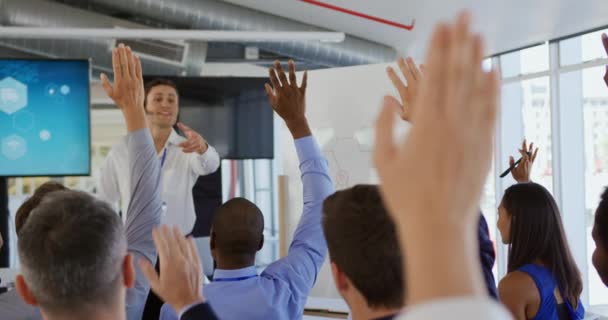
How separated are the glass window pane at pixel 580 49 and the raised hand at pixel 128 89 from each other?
6.02m

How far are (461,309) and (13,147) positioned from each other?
18.3ft

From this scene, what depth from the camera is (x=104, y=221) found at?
118cm

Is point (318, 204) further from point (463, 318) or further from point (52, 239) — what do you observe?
point (463, 318)

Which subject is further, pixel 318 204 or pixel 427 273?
pixel 318 204

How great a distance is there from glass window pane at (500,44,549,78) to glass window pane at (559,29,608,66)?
0.21 m

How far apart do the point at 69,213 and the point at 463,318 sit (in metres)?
0.90

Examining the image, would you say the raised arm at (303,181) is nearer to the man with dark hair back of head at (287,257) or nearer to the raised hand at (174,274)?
the man with dark hair back of head at (287,257)

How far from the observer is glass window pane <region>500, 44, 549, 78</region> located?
7359mm

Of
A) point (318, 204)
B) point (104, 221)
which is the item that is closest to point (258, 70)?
point (318, 204)

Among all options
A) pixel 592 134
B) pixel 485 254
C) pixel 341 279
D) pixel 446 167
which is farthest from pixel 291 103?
pixel 592 134

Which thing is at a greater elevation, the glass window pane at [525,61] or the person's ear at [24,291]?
the glass window pane at [525,61]

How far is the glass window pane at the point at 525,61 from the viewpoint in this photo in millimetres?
7359

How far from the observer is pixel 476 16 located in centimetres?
601

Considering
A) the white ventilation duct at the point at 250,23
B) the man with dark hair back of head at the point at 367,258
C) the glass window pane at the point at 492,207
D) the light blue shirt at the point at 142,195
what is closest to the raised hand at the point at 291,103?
the light blue shirt at the point at 142,195
